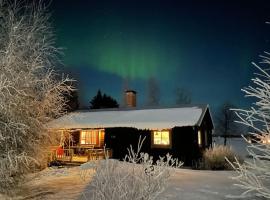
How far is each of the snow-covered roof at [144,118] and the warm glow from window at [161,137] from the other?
98 centimetres

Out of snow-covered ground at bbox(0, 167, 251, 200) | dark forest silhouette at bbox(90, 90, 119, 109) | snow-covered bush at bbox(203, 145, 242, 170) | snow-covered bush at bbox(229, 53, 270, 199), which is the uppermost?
dark forest silhouette at bbox(90, 90, 119, 109)

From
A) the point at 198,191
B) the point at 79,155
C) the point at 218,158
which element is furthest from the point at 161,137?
the point at 198,191

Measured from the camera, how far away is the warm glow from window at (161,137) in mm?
23172

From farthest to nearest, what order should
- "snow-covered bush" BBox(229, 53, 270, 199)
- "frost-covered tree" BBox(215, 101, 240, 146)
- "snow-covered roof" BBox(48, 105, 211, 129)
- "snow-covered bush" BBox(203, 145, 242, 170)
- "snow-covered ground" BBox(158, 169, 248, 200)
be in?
"frost-covered tree" BBox(215, 101, 240, 146), "snow-covered roof" BBox(48, 105, 211, 129), "snow-covered bush" BBox(203, 145, 242, 170), "snow-covered ground" BBox(158, 169, 248, 200), "snow-covered bush" BBox(229, 53, 270, 199)

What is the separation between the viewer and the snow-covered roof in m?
22.2

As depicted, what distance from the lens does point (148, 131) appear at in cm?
2359

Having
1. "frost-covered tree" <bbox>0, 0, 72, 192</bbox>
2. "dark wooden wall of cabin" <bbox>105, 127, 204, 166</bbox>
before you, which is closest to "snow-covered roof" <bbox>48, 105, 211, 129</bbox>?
"dark wooden wall of cabin" <bbox>105, 127, 204, 166</bbox>

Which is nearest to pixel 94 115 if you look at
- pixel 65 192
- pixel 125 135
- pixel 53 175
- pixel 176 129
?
pixel 125 135

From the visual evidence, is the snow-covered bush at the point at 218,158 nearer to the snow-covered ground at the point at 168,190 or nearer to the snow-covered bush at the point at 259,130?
the snow-covered ground at the point at 168,190

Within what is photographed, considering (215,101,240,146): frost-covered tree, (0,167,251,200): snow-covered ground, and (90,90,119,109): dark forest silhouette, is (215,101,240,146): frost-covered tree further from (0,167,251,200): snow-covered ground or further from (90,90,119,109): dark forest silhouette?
(0,167,251,200): snow-covered ground

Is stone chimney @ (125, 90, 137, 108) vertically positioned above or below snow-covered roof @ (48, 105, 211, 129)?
above

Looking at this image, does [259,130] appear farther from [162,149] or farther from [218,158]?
[162,149]

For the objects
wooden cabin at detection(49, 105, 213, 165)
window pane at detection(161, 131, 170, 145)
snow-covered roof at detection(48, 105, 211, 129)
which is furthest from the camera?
window pane at detection(161, 131, 170, 145)

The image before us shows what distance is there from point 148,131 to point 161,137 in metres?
0.99
